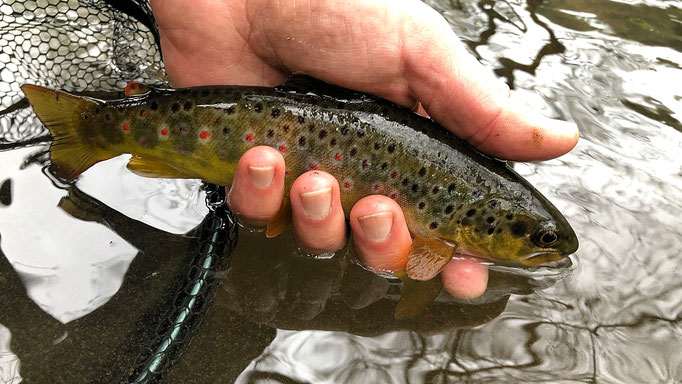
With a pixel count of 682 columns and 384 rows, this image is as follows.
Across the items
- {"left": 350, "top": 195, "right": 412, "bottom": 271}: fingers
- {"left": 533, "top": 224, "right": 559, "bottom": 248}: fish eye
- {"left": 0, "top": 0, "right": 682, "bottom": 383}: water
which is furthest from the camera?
{"left": 533, "top": 224, "right": 559, "bottom": 248}: fish eye

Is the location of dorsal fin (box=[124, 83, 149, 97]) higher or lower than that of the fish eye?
higher

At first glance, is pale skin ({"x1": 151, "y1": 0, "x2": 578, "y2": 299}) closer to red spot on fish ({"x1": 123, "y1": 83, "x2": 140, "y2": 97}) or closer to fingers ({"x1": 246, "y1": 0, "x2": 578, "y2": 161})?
fingers ({"x1": 246, "y1": 0, "x2": 578, "y2": 161})

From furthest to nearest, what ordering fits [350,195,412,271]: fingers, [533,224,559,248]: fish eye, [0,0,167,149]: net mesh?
[0,0,167,149]: net mesh < [533,224,559,248]: fish eye < [350,195,412,271]: fingers

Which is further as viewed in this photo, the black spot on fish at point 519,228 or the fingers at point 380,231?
the black spot on fish at point 519,228

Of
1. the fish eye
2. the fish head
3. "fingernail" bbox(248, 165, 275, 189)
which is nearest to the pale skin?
"fingernail" bbox(248, 165, 275, 189)

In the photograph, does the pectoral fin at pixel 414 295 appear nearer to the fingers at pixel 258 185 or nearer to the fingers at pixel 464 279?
the fingers at pixel 464 279

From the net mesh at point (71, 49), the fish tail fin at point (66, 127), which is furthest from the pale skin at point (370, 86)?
the net mesh at point (71, 49)

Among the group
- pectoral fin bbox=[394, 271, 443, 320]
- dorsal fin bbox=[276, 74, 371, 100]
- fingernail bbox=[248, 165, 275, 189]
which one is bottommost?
pectoral fin bbox=[394, 271, 443, 320]
